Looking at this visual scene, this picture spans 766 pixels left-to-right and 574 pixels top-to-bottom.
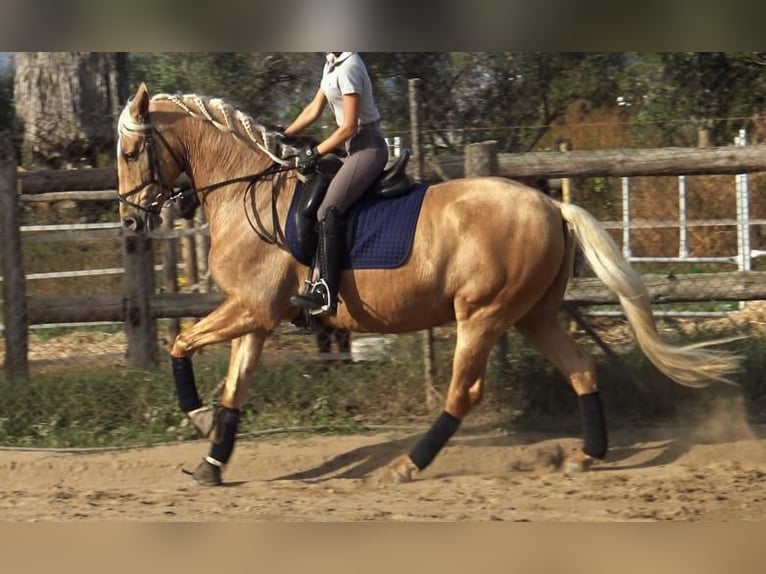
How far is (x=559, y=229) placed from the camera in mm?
7547

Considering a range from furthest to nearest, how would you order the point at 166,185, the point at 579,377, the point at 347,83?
the point at 579,377 → the point at 166,185 → the point at 347,83

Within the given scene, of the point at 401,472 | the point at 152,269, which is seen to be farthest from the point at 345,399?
the point at 152,269

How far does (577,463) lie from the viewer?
307 inches

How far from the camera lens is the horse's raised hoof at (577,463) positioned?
307 inches

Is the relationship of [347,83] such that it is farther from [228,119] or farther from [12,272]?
[12,272]

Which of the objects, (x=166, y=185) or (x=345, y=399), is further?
(x=345, y=399)

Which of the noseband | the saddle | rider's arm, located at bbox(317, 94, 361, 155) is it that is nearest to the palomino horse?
the noseband

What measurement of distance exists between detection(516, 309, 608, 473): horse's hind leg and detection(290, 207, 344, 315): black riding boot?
1365 mm

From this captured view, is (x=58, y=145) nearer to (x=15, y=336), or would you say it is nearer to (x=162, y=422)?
(x=15, y=336)

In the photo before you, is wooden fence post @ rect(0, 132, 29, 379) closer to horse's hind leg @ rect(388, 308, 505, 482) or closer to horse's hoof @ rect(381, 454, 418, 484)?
horse's hoof @ rect(381, 454, 418, 484)

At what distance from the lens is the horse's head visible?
7493 millimetres

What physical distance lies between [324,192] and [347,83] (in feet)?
2.37
